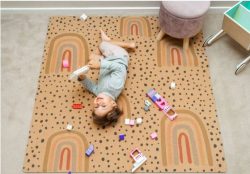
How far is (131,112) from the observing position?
7.25 feet

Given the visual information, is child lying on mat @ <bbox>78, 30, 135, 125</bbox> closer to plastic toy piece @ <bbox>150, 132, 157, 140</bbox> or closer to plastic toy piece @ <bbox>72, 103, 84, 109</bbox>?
plastic toy piece @ <bbox>72, 103, 84, 109</bbox>

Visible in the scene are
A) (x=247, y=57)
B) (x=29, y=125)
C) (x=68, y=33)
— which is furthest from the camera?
(x=68, y=33)

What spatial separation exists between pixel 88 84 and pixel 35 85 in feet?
1.25

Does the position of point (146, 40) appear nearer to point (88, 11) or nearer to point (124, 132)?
point (88, 11)

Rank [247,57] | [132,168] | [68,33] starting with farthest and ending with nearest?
1. [68,33]
2. [247,57]
3. [132,168]

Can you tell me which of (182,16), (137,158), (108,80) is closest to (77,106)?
(108,80)

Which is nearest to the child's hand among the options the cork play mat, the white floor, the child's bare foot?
the cork play mat

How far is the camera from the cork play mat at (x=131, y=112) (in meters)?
2.06

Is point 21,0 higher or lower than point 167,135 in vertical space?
higher

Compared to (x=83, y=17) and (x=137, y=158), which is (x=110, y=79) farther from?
(x=83, y=17)

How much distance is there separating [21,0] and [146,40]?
3.19 feet

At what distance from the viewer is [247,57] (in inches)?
93.7

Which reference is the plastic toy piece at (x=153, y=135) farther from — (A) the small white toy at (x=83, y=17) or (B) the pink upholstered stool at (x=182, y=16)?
(A) the small white toy at (x=83, y=17)

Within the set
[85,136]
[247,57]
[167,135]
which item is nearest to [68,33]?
[85,136]
